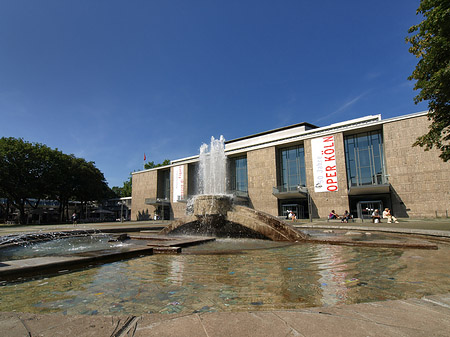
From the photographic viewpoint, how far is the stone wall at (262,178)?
1463 inches

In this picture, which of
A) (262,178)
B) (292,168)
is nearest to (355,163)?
(292,168)

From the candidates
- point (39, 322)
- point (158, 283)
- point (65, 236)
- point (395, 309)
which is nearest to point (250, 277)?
point (158, 283)

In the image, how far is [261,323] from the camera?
1.79 meters

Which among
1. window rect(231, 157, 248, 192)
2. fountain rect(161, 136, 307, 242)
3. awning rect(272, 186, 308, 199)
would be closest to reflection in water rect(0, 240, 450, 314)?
fountain rect(161, 136, 307, 242)

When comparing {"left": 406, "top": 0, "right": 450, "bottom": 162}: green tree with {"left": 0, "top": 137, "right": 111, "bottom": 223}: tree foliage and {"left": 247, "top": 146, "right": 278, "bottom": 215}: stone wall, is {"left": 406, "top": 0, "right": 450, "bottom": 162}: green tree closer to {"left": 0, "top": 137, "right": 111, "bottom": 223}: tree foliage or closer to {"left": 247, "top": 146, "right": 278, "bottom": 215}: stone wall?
{"left": 247, "top": 146, "right": 278, "bottom": 215}: stone wall

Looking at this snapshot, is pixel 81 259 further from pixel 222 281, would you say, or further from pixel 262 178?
pixel 262 178

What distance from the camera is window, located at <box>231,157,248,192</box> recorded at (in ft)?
137

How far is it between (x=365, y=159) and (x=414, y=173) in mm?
5252

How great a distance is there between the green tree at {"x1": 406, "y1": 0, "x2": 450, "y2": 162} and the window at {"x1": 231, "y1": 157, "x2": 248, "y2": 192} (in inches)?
1241

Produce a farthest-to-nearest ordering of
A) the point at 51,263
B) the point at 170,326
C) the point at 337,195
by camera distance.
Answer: the point at 337,195 < the point at 51,263 < the point at 170,326

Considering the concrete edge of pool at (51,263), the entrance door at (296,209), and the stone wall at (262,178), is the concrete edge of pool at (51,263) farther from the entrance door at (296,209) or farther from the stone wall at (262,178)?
the stone wall at (262,178)

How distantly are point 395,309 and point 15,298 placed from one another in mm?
3738

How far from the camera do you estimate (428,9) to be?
9.52 metres

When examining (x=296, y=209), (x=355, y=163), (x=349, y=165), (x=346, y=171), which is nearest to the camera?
(x=346, y=171)
